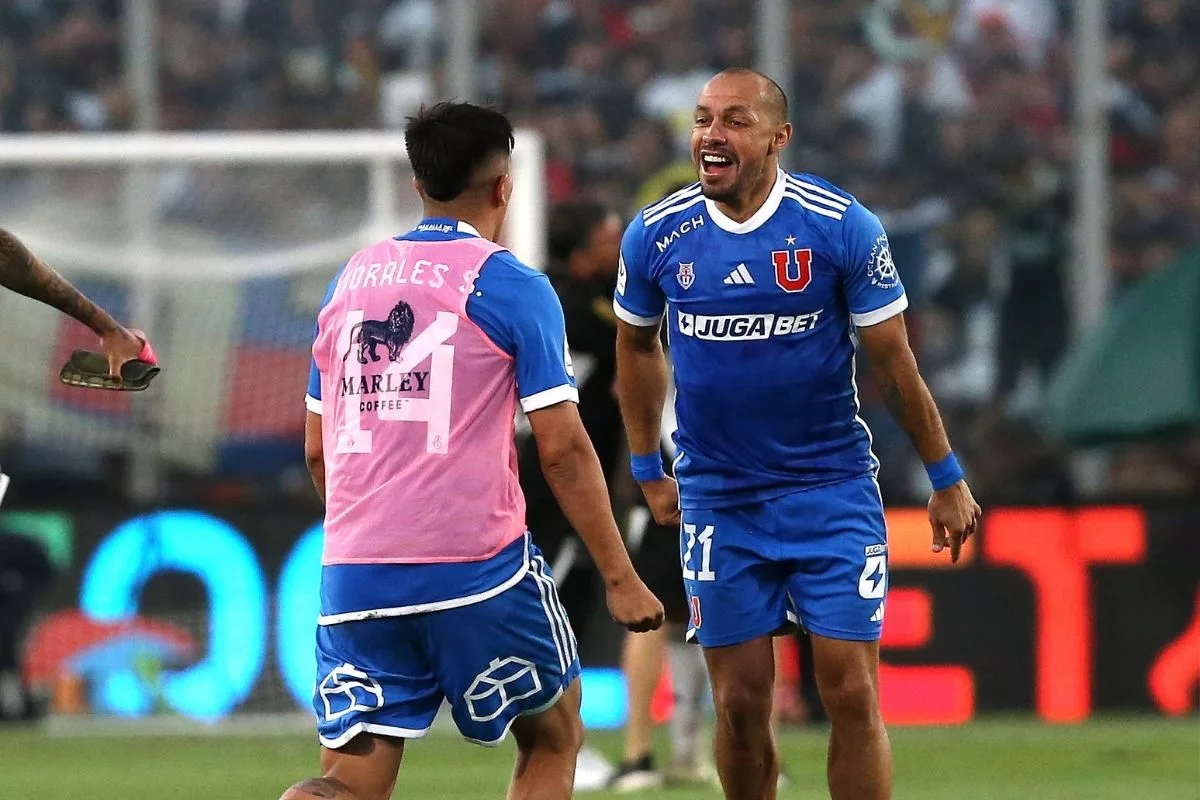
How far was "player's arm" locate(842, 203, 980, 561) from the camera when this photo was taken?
21.6 ft

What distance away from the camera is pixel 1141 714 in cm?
1273

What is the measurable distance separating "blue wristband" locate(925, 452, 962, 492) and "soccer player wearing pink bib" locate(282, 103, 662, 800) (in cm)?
138

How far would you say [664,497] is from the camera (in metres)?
7.10

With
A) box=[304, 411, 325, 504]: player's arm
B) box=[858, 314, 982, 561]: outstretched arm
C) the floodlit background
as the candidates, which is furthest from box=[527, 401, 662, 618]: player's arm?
the floodlit background

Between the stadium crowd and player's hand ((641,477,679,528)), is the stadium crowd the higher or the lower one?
the higher one

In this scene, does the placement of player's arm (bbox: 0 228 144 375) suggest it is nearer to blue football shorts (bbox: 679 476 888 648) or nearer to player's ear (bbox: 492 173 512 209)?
player's ear (bbox: 492 173 512 209)

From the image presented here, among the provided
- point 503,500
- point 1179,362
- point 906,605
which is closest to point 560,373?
point 503,500

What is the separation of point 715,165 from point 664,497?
1.05 meters

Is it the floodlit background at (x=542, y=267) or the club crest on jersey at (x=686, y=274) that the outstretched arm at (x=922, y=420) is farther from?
the floodlit background at (x=542, y=267)

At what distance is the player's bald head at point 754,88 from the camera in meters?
6.70

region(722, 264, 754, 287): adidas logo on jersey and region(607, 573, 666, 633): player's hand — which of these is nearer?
region(607, 573, 666, 633): player's hand

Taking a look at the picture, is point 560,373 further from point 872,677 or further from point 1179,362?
point 1179,362

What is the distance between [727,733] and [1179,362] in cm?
740

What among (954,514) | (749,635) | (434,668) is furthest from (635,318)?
(434,668)
